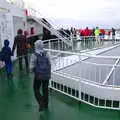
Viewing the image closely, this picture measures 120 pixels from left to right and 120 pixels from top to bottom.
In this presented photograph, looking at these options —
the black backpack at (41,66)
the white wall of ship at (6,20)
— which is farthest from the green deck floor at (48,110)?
the white wall of ship at (6,20)

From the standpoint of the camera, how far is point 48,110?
19.2 ft

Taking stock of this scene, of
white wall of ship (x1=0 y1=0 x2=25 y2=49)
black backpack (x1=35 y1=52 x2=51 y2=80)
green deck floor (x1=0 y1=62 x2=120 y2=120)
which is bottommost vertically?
green deck floor (x1=0 y1=62 x2=120 y2=120)

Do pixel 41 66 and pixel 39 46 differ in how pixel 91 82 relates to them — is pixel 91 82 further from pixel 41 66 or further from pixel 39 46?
pixel 39 46

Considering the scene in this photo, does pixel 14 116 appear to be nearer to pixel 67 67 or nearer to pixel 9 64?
pixel 67 67

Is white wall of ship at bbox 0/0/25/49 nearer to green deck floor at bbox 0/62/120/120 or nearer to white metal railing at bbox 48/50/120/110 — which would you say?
green deck floor at bbox 0/62/120/120

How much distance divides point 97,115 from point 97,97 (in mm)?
565

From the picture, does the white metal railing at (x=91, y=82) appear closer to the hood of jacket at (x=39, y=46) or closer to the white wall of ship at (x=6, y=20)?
the hood of jacket at (x=39, y=46)

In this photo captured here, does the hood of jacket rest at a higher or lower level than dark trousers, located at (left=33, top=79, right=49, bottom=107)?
higher

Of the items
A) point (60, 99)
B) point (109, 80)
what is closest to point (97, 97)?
point (109, 80)

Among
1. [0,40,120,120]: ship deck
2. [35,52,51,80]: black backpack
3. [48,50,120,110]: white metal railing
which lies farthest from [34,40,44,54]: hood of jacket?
[0,40,120,120]: ship deck

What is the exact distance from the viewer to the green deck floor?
549 cm

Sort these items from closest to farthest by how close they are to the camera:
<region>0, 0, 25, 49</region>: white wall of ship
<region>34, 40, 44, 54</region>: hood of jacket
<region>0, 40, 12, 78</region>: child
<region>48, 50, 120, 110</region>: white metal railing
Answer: <region>34, 40, 44, 54</region>: hood of jacket → <region>48, 50, 120, 110</region>: white metal railing → <region>0, 40, 12, 78</region>: child → <region>0, 0, 25, 49</region>: white wall of ship

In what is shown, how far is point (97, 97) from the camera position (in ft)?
19.7

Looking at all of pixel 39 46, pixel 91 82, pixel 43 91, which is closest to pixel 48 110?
pixel 43 91
